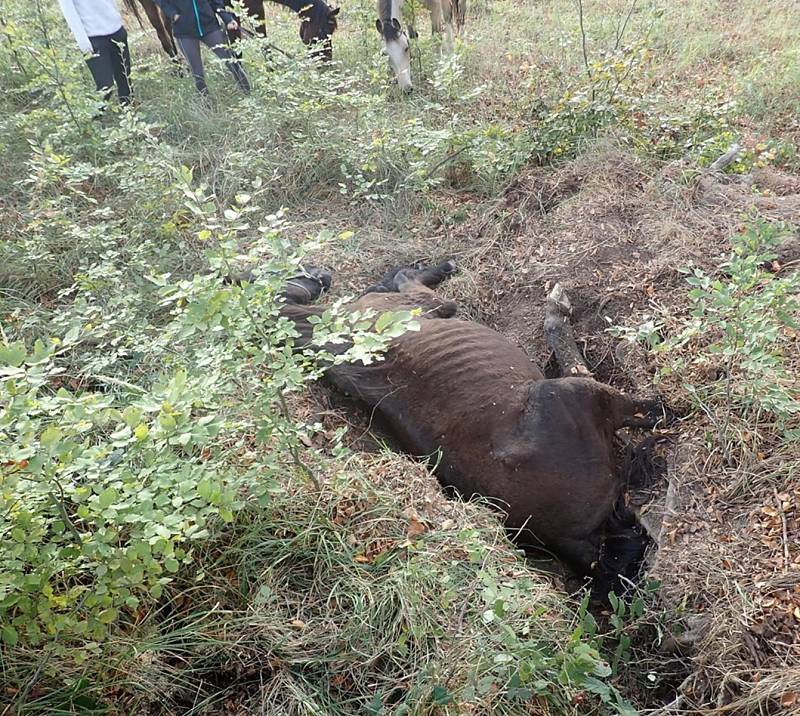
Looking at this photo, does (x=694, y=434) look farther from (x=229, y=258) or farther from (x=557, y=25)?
(x=557, y=25)

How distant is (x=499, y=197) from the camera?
4438mm

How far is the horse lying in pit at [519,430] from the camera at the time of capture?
2666 millimetres

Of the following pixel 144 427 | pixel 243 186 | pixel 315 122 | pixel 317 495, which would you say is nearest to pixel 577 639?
pixel 317 495

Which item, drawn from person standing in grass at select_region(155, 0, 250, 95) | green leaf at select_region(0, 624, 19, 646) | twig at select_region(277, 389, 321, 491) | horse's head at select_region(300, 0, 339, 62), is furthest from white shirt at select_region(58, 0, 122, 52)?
green leaf at select_region(0, 624, 19, 646)

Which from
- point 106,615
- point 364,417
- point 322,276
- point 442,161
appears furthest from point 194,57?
point 106,615

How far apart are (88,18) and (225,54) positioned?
1.15 metres

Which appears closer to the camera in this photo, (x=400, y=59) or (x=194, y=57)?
(x=194, y=57)

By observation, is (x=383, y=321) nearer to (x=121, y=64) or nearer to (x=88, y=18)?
(x=88, y=18)

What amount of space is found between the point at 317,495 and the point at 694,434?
69.6 inches

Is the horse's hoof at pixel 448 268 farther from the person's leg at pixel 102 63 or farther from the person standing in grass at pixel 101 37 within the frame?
the person's leg at pixel 102 63

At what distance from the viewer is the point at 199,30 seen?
17.4 ft

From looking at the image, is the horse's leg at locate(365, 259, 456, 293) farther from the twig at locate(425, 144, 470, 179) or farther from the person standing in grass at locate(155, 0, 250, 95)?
the person standing in grass at locate(155, 0, 250, 95)

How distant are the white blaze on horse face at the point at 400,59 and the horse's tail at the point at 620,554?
4.48 metres

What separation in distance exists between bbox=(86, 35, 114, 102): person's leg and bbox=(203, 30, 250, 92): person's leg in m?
0.84
